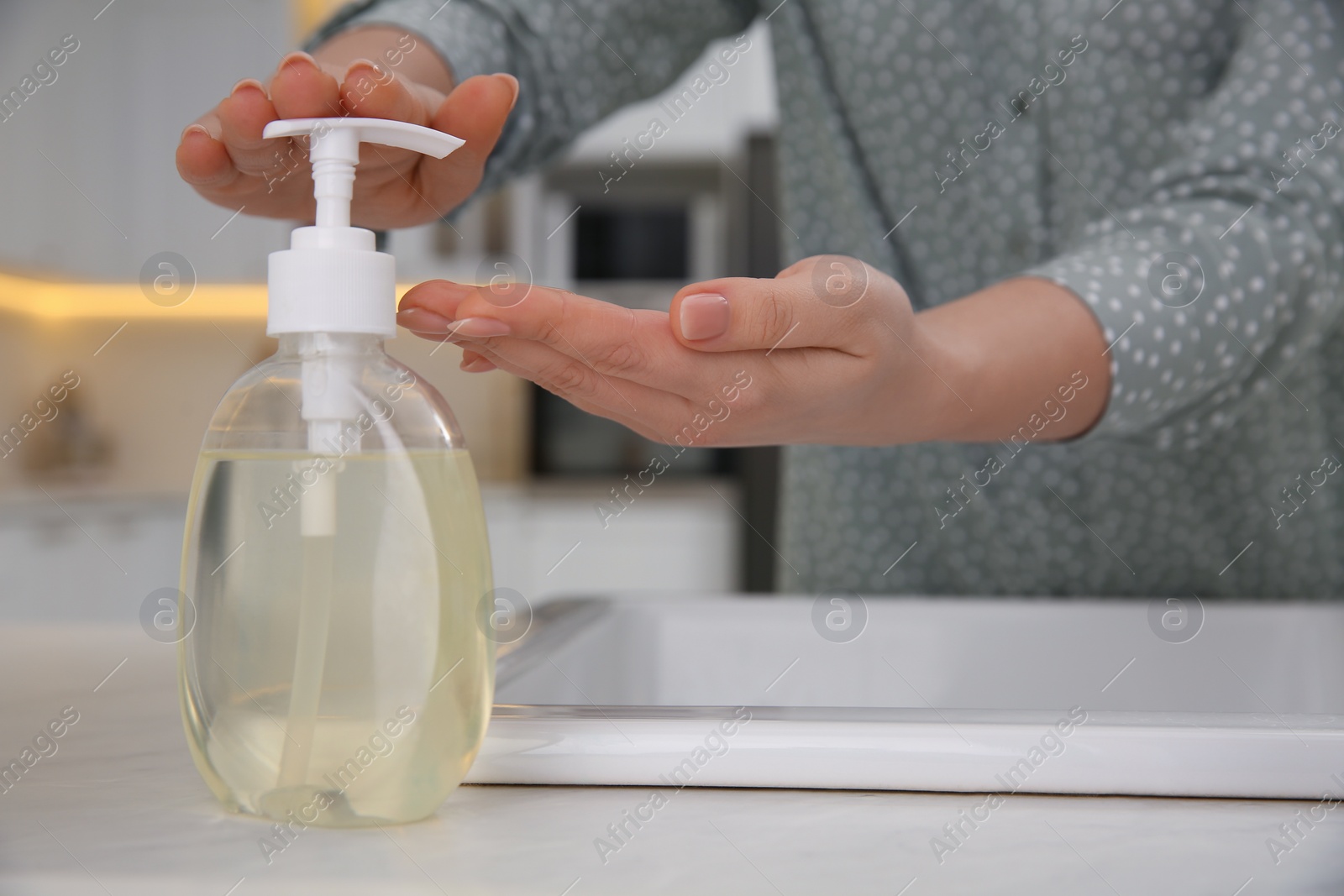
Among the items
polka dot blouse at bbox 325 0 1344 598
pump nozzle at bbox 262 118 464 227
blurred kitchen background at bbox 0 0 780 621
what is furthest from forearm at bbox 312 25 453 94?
blurred kitchen background at bbox 0 0 780 621

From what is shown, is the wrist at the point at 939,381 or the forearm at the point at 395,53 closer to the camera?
the wrist at the point at 939,381

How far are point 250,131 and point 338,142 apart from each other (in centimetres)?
8

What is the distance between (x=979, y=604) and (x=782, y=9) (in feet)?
1.67

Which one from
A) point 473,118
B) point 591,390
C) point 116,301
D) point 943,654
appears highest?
point 116,301

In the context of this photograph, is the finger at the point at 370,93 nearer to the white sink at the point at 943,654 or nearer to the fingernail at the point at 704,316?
the fingernail at the point at 704,316

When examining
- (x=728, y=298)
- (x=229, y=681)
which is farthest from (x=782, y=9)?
(x=229, y=681)

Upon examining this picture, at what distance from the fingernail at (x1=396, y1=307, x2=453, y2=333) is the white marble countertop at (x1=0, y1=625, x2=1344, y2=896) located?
147mm

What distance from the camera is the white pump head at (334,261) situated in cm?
29

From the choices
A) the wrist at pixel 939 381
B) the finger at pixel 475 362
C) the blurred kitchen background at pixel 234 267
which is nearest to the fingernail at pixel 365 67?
the finger at pixel 475 362

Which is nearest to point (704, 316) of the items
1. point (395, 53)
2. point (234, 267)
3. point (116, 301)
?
point (395, 53)

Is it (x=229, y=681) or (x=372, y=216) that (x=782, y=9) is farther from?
(x=229, y=681)

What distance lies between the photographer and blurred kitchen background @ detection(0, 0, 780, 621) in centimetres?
246

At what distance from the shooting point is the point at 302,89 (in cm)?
34

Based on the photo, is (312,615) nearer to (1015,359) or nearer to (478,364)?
(478,364)
